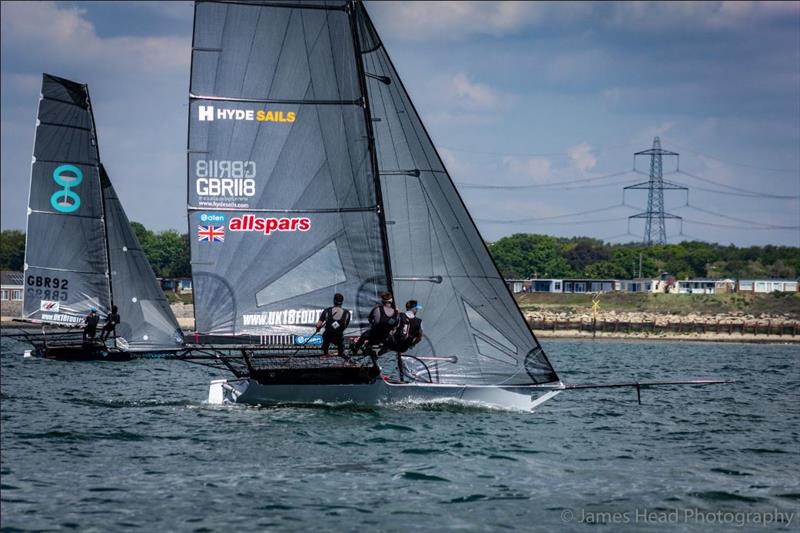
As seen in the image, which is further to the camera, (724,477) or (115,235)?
(115,235)

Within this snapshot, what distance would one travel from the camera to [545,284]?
160500 mm

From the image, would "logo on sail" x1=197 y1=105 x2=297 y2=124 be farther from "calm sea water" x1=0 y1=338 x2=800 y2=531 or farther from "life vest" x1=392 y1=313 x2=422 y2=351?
"calm sea water" x1=0 y1=338 x2=800 y2=531

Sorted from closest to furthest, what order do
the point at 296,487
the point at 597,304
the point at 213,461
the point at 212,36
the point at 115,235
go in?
the point at 296,487
the point at 213,461
the point at 212,36
the point at 115,235
the point at 597,304

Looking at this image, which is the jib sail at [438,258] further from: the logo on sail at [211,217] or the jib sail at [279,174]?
the logo on sail at [211,217]

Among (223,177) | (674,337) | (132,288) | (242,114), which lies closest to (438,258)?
(223,177)

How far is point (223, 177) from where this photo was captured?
2650 cm

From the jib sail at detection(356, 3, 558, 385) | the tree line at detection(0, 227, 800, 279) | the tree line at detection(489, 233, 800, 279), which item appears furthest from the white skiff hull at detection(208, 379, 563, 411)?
the tree line at detection(489, 233, 800, 279)

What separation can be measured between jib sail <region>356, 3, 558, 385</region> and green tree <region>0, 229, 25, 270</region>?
5601 inches

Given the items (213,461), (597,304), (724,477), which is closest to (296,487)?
(213,461)

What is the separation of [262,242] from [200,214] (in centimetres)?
158

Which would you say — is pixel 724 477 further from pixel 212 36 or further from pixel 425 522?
pixel 212 36

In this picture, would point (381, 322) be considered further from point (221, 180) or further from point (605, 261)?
point (605, 261)

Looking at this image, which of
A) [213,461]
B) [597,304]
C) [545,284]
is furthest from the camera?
[545,284]

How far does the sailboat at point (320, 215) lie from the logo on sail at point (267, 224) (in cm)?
2
